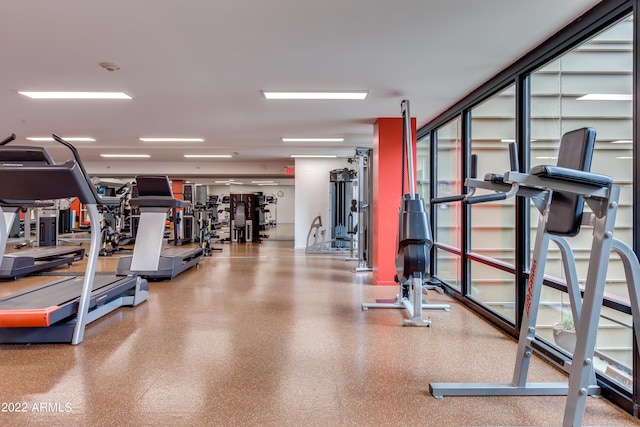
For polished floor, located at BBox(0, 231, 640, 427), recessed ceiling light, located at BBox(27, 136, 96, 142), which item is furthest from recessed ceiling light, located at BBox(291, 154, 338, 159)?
polished floor, located at BBox(0, 231, 640, 427)

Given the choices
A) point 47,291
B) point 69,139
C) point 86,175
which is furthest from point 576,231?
point 69,139

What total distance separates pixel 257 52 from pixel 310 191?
270 inches

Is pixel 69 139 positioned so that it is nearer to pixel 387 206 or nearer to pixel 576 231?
pixel 387 206

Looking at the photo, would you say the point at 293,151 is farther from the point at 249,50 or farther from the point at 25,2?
the point at 25,2

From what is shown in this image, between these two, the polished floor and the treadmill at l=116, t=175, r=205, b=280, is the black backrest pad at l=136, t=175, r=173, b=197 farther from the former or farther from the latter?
the polished floor

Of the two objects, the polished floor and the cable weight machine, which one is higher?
the cable weight machine

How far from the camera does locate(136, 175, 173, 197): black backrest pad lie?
17.4 feet

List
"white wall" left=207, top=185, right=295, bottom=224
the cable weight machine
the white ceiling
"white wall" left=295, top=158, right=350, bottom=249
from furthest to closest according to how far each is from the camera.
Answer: "white wall" left=207, top=185, right=295, bottom=224
"white wall" left=295, top=158, right=350, bottom=249
the cable weight machine
the white ceiling

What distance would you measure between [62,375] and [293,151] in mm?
7140

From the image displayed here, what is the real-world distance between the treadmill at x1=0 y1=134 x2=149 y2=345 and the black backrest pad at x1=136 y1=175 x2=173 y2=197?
209cm

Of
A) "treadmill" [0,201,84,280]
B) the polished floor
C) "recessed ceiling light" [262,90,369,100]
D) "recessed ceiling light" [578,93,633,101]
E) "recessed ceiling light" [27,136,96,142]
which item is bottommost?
the polished floor

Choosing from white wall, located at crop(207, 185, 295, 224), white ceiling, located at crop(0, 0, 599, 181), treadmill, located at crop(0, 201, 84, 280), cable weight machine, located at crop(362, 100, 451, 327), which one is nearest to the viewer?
white ceiling, located at crop(0, 0, 599, 181)

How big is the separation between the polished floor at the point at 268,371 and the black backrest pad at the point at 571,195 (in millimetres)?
1049

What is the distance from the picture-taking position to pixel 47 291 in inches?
138
